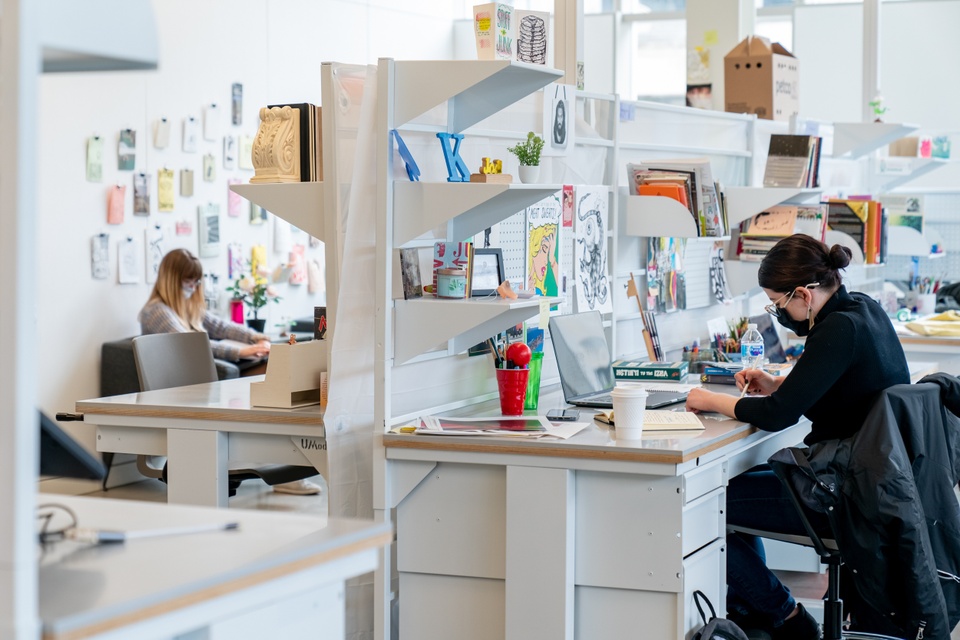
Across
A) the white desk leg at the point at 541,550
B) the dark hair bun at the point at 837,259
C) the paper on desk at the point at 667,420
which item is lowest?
the white desk leg at the point at 541,550

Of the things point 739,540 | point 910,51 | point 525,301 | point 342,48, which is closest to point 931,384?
point 739,540

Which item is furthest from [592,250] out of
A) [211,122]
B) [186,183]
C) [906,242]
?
[211,122]

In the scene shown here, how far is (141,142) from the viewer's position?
20.5ft

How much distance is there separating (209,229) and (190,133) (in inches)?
21.0

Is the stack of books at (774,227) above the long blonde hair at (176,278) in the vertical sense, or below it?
above

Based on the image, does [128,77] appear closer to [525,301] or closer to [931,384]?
[525,301]

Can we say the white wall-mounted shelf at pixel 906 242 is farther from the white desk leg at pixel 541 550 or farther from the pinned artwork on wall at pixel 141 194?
the white desk leg at pixel 541 550

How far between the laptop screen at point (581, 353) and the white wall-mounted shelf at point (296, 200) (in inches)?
28.6

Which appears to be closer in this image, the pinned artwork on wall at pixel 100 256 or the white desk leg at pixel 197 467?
the white desk leg at pixel 197 467

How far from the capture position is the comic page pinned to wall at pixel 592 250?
372 cm

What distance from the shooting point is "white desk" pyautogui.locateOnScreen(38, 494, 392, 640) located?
1.32 m

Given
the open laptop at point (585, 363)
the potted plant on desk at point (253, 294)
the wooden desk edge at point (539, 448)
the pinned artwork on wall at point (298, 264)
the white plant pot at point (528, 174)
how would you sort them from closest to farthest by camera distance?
the wooden desk edge at point (539, 448)
the white plant pot at point (528, 174)
the open laptop at point (585, 363)
the potted plant on desk at point (253, 294)
the pinned artwork on wall at point (298, 264)

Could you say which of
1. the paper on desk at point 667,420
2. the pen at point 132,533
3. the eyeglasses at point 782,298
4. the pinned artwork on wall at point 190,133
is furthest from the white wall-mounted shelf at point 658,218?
the pinned artwork on wall at point 190,133

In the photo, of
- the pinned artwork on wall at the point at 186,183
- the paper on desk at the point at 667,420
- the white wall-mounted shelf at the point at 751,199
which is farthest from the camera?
the pinned artwork on wall at the point at 186,183
